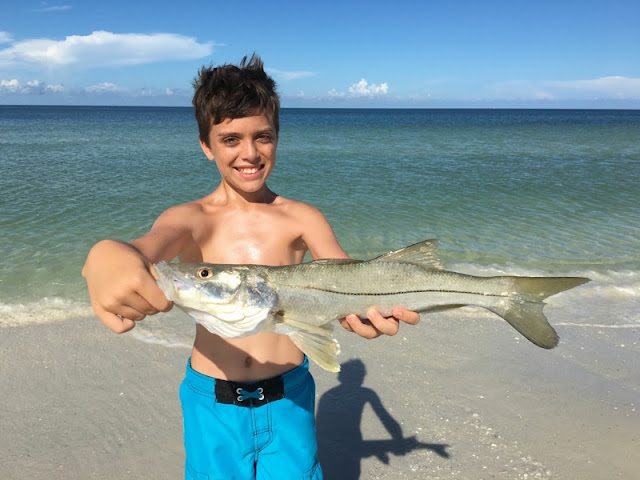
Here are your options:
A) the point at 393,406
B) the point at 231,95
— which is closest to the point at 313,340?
the point at 231,95

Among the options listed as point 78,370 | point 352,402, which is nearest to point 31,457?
point 78,370

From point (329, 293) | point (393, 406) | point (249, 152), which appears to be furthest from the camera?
point (393, 406)

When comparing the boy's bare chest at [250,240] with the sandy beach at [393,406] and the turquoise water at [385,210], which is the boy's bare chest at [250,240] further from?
the turquoise water at [385,210]

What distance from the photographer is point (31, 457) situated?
4.50m

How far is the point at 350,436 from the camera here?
4.95 m

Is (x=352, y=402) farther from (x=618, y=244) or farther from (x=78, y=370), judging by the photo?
(x=618, y=244)

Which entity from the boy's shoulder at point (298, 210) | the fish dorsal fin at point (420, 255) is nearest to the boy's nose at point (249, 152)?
the boy's shoulder at point (298, 210)

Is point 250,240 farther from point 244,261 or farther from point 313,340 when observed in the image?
point 313,340

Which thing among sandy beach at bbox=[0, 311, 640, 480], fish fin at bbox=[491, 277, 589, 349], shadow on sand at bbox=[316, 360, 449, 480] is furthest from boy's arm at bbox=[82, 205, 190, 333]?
shadow on sand at bbox=[316, 360, 449, 480]

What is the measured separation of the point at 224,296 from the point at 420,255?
4.08 ft

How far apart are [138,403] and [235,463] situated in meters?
2.71

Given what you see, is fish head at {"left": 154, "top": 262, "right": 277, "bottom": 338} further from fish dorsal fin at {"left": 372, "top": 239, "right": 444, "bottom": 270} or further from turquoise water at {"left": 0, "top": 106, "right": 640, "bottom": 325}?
turquoise water at {"left": 0, "top": 106, "right": 640, "bottom": 325}

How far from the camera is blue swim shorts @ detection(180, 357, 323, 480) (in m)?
3.12

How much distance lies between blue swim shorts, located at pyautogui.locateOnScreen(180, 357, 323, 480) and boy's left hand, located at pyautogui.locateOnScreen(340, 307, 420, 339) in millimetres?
747
